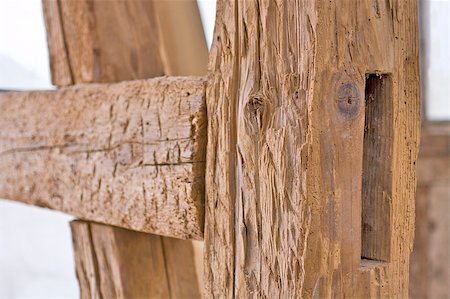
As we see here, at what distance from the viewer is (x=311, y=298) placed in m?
1.00

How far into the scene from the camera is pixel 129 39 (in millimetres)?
1515

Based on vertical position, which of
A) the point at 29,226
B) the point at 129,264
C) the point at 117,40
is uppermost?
the point at 117,40

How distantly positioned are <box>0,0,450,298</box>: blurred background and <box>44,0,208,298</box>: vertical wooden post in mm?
200

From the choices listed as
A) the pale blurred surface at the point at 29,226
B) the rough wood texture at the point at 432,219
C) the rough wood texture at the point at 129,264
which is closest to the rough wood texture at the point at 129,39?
the rough wood texture at the point at 129,264

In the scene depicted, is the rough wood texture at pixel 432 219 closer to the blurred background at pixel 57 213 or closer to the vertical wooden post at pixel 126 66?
the blurred background at pixel 57 213

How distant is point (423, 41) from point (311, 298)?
2.51m

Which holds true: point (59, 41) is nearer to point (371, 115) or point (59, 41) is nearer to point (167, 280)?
point (167, 280)

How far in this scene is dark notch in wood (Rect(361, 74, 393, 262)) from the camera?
106 cm

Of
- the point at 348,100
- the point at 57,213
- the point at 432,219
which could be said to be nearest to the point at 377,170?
the point at 348,100

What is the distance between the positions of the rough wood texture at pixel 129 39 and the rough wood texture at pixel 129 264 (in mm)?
322

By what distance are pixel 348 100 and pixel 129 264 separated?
0.68 meters

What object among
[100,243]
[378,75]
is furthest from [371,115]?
[100,243]

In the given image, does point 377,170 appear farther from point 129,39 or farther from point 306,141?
point 129,39

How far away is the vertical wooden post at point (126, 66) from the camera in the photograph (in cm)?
149
